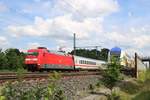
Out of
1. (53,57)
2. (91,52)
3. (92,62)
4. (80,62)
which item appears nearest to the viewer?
(53,57)

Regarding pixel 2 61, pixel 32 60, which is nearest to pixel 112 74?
pixel 32 60

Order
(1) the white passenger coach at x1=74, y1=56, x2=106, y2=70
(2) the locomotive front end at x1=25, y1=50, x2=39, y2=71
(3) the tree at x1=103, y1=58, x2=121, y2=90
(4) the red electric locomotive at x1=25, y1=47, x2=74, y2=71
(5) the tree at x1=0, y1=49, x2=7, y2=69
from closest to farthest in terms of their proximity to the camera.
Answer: (3) the tree at x1=103, y1=58, x2=121, y2=90 < (2) the locomotive front end at x1=25, y1=50, x2=39, y2=71 < (4) the red electric locomotive at x1=25, y1=47, x2=74, y2=71 < (1) the white passenger coach at x1=74, y1=56, x2=106, y2=70 < (5) the tree at x1=0, y1=49, x2=7, y2=69

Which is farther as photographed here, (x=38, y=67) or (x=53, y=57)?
(x=53, y=57)

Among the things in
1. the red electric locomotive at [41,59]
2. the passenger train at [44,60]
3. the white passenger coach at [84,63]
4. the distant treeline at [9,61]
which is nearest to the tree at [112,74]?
the passenger train at [44,60]

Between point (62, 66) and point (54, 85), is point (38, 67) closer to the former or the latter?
point (62, 66)

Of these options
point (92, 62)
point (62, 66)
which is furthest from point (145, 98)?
point (92, 62)

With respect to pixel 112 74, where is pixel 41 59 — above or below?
above

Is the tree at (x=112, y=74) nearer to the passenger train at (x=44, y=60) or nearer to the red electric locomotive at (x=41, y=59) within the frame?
the passenger train at (x=44, y=60)

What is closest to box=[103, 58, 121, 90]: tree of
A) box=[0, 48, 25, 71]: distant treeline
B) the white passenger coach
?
the white passenger coach

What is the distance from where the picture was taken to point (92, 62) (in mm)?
73812

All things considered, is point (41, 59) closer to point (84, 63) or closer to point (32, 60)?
point (32, 60)

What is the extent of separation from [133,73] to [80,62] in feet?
35.7

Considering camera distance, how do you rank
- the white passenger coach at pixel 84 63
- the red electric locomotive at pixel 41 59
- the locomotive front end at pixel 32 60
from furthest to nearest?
the white passenger coach at pixel 84 63 → the red electric locomotive at pixel 41 59 → the locomotive front end at pixel 32 60

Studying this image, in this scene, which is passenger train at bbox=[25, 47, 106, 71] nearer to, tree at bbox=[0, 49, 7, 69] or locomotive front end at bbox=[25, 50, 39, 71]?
locomotive front end at bbox=[25, 50, 39, 71]
